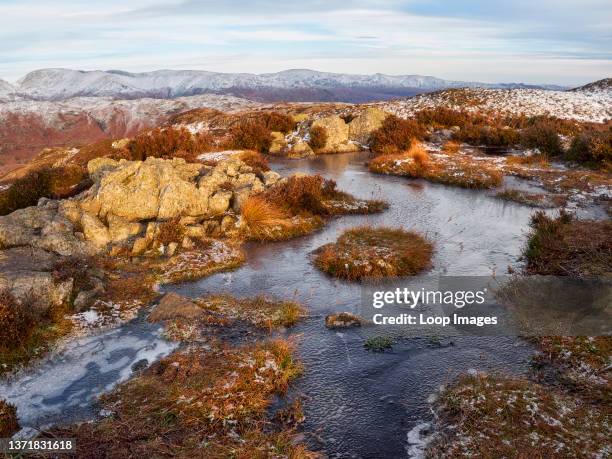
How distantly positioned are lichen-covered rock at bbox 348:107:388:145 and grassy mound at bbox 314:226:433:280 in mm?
24483

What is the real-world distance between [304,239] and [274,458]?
1220 centimetres

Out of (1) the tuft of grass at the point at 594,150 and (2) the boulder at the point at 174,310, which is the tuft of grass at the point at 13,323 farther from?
(1) the tuft of grass at the point at 594,150

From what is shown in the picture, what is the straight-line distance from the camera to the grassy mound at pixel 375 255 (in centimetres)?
1539

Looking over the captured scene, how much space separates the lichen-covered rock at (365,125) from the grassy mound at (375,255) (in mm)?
24483

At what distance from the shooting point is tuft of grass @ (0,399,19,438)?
27.2 feet

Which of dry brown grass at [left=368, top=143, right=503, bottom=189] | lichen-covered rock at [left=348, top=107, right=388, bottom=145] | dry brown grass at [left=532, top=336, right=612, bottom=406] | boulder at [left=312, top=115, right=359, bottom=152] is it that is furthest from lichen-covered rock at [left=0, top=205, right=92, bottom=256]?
lichen-covered rock at [left=348, top=107, right=388, bottom=145]

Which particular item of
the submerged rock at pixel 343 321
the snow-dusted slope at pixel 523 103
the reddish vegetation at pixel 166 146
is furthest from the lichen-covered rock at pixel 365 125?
the submerged rock at pixel 343 321

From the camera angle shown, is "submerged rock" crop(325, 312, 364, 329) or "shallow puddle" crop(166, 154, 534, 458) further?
"submerged rock" crop(325, 312, 364, 329)

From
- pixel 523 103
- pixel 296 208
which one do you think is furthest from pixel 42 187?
pixel 523 103

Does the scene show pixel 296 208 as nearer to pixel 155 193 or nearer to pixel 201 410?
pixel 155 193

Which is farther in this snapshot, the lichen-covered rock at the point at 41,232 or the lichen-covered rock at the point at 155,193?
the lichen-covered rock at the point at 155,193

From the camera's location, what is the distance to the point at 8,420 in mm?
8422

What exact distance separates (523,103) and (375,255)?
4244cm

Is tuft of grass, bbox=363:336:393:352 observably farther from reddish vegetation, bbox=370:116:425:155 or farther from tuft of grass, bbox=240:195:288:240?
reddish vegetation, bbox=370:116:425:155
